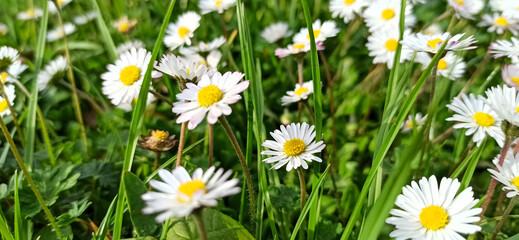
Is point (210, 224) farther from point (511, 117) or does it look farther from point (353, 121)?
point (353, 121)

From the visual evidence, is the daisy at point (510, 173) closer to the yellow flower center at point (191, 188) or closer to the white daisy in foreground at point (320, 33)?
the yellow flower center at point (191, 188)

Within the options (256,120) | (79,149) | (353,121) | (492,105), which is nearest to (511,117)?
(492,105)

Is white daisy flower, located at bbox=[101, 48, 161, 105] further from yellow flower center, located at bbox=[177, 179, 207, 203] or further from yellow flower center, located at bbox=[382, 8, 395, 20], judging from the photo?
yellow flower center, located at bbox=[382, 8, 395, 20]

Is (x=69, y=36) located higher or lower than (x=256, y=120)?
higher

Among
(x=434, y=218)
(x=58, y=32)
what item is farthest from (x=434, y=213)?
(x=58, y=32)

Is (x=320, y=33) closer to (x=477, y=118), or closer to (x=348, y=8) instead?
(x=348, y=8)

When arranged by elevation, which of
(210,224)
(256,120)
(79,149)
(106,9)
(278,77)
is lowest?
(210,224)

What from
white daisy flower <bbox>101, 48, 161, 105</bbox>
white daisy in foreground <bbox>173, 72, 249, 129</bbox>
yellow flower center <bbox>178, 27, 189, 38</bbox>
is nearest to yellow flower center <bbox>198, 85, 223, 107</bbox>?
white daisy in foreground <bbox>173, 72, 249, 129</bbox>
